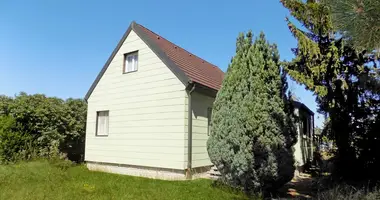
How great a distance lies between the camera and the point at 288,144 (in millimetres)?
6828

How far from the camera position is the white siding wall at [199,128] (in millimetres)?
9250

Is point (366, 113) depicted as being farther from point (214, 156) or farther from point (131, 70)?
point (131, 70)

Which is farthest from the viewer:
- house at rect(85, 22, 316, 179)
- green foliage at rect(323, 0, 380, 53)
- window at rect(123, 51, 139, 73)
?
window at rect(123, 51, 139, 73)

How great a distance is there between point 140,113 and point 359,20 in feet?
27.5

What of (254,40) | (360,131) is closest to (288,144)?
(254,40)

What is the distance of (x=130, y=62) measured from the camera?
11406 mm

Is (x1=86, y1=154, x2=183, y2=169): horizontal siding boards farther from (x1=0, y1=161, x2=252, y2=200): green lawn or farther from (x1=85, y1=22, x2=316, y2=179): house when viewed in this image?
(x1=0, y1=161, x2=252, y2=200): green lawn

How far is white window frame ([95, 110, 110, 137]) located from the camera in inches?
464

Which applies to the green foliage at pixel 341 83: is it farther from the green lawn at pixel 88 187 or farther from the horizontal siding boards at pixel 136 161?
the horizontal siding boards at pixel 136 161

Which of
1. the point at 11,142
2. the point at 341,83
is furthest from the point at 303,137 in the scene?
the point at 11,142

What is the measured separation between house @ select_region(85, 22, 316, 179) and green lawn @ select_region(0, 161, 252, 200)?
1257 millimetres

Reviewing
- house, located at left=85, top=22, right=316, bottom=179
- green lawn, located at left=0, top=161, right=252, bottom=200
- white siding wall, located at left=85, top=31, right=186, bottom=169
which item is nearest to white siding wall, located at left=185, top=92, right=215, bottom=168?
house, located at left=85, top=22, right=316, bottom=179

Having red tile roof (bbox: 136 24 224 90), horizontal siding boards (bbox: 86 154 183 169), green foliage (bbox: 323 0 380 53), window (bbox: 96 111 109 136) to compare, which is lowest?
horizontal siding boards (bbox: 86 154 183 169)

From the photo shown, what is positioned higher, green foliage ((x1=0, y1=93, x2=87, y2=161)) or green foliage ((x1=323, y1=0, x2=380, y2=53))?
green foliage ((x1=323, y1=0, x2=380, y2=53))
